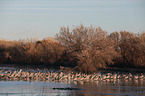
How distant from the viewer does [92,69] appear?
45031mm

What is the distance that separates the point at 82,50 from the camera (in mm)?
43250

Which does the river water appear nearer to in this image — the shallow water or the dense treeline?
the shallow water

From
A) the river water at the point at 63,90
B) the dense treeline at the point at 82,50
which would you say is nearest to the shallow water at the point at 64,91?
the river water at the point at 63,90

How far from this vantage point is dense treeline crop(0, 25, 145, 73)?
44531mm

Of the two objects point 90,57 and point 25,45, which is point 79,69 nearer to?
point 90,57

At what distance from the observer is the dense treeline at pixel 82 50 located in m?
44.5

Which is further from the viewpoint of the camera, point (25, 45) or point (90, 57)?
point (25, 45)

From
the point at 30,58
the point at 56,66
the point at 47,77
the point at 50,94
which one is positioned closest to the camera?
the point at 50,94

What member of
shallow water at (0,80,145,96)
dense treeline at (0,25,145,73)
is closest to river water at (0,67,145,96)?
shallow water at (0,80,145,96)

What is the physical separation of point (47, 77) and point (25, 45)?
125 ft

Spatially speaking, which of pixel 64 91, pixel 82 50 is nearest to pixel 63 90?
pixel 64 91

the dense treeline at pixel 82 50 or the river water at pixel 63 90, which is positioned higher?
the dense treeline at pixel 82 50

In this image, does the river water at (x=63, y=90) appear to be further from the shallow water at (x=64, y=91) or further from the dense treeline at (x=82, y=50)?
the dense treeline at (x=82, y=50)

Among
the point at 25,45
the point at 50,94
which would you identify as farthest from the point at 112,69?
the point at 50,94
